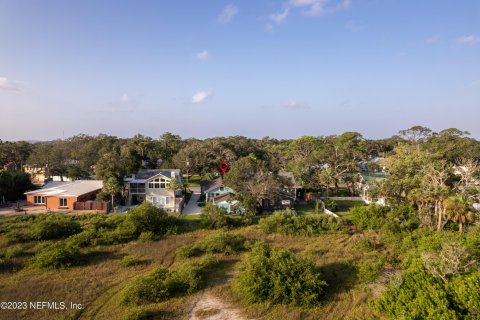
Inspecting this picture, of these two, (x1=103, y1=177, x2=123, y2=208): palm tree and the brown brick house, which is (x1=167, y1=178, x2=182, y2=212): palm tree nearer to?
(x1=103, y1=177, x2=123, y2=208): palm tree

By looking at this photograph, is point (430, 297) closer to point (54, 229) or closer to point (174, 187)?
point (174, 187)

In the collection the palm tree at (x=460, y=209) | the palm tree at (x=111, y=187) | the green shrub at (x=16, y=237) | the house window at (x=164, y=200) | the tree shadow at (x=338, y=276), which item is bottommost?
the tree shadow at (x=338, y=276)

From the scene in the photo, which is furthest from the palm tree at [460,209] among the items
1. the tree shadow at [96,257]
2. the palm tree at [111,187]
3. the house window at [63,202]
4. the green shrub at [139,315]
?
the house window at [63,202]

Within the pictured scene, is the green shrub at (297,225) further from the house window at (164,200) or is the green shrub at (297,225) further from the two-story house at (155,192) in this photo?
the house window at (164,200)

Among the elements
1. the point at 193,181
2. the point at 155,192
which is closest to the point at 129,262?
the point at 155,192

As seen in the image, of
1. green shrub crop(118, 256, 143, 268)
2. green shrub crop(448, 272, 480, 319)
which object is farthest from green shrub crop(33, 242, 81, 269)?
green shrub crop(448, 272, 480, 319)

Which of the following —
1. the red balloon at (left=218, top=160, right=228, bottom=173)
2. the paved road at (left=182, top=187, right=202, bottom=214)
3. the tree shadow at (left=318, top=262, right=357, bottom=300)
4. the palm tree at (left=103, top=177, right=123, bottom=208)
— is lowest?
the tree shadow at (left=318, top=262, right=357, bottom=300)
